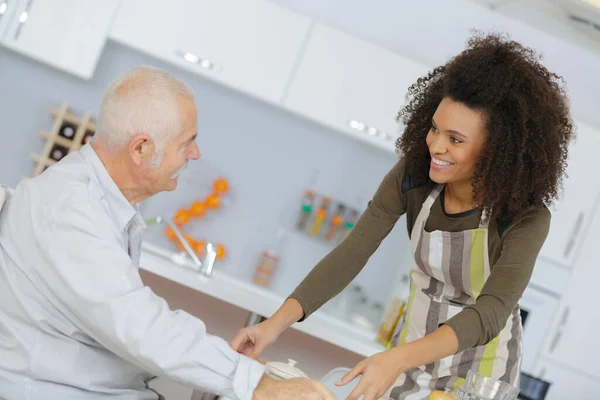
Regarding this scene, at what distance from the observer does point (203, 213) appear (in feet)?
12.4

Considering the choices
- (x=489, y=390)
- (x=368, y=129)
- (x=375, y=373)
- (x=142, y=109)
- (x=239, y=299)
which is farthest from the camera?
(x=368, y=129)

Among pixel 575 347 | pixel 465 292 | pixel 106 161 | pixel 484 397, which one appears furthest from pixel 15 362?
pixel 575 347

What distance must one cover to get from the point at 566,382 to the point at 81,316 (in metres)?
3.04

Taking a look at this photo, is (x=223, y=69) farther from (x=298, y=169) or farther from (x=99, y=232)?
(x=99, y=232)

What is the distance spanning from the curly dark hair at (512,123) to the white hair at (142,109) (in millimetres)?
601

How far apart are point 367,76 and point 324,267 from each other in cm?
192

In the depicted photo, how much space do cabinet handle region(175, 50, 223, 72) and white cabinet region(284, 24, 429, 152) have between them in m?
0.34

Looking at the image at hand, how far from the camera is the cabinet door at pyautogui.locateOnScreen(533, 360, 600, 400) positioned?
11.9 ft

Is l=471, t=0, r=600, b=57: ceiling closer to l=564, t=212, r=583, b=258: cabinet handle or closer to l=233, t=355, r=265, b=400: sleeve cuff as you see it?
l=564, t=212, r=583, b=258: cabinet handle

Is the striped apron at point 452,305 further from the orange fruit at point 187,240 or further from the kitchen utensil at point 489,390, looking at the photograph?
the orange fruit at point 187,240

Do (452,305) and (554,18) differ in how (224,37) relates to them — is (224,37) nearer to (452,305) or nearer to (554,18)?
(554,18)

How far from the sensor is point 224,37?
135 inches

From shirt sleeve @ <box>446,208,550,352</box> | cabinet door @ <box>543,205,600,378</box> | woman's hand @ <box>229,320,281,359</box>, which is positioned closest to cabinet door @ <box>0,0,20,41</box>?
woman's hand @ <box>229,320,281,359</box>

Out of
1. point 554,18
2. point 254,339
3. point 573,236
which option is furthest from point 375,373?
point 573,236
